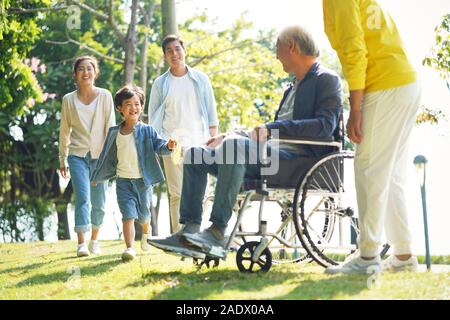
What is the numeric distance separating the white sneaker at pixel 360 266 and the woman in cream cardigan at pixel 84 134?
10.8 feet

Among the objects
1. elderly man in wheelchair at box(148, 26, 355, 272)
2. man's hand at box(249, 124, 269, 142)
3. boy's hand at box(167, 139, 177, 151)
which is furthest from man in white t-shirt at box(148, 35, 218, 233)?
man's hand at box(249, 124, 269, 142)

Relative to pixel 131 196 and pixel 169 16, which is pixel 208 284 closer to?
pixel 131 196

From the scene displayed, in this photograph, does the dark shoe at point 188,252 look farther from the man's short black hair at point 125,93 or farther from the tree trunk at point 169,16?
the tree trunk at point 169,16

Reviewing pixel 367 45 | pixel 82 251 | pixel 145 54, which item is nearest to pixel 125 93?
pixel 82 251

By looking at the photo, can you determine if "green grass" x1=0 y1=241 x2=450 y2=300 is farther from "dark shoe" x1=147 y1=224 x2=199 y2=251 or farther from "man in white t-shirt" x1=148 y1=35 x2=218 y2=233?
"man in white t-shirt" x1=148 y1=35 x2=218 y2=233

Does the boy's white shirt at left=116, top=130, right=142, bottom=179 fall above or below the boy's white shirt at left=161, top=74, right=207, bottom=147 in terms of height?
below

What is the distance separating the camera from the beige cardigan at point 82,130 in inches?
282

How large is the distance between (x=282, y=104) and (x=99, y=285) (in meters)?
1.71

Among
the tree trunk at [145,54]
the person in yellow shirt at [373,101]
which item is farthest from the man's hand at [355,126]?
the tree trunk at [145,54]

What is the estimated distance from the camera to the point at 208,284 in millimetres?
4254

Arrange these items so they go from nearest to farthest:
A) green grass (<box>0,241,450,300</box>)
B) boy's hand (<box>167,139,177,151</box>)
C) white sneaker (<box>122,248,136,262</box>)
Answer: green grass (<box>0,241,450,300</box>), boy's hand (<box>167,139,177,151</box>), white sneaker (<box>122,248,136,262</box>)

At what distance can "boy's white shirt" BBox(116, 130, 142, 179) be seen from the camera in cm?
634

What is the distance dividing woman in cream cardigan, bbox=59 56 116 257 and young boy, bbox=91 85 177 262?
A: 788mm
